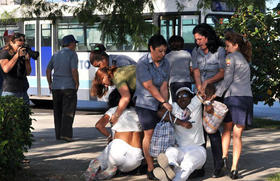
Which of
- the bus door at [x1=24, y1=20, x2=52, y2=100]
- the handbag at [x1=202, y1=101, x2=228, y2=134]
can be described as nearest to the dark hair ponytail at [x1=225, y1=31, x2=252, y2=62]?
the handbag at [x1=202, y1=101, x2=228, y2=134]

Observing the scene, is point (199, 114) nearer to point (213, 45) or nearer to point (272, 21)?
point (213, 45)

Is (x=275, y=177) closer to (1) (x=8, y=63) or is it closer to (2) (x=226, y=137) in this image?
(2) (x=226, y=137)

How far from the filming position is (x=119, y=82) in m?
7.47

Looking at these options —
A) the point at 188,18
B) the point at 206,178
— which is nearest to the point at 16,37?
the point at 206,178

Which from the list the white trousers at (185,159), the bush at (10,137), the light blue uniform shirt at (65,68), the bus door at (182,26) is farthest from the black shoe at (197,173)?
the bus door at (182,26)

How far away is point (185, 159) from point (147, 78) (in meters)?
1.05

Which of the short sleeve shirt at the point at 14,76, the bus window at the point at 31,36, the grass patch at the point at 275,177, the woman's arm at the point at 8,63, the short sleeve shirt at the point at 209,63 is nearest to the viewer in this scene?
the grass patch at the point at 275,177

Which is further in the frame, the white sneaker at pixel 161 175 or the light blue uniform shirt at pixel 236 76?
the light blue uniform shirt at pixel 236 76

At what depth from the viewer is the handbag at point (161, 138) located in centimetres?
721

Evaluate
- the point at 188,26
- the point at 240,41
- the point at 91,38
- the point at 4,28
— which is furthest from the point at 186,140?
the point at 4,28

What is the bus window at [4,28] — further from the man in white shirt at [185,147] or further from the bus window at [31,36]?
the man in white shirt at [185,147]

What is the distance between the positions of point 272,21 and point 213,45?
17.0ft

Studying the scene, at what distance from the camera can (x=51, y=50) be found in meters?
18.6

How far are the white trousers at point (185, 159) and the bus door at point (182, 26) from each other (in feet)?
26.6
